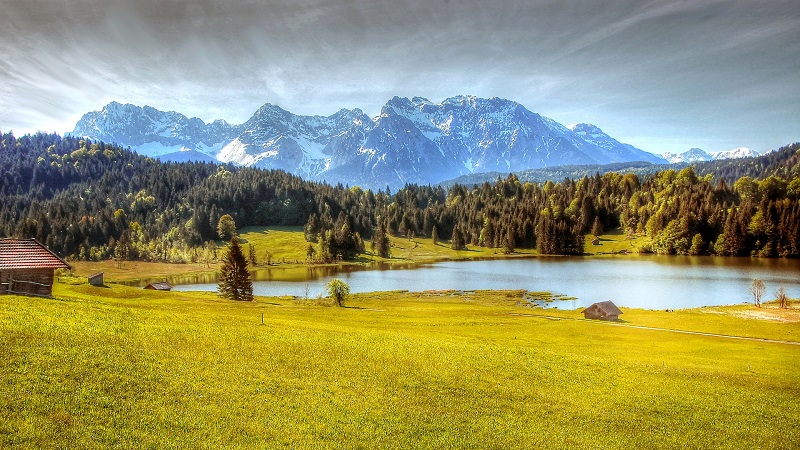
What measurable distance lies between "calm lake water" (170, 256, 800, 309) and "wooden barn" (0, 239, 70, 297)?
2643 inches

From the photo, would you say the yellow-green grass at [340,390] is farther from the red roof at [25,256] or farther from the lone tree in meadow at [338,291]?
the lone tree in meadow at [338,291]

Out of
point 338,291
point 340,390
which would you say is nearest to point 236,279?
point 338,291

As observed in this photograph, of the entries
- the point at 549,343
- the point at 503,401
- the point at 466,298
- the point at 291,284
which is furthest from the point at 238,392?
the point at 291,284

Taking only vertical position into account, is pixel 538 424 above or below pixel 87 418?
below

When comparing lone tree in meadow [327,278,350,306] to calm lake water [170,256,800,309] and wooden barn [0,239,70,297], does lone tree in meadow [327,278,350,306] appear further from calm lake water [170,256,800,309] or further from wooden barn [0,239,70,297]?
wooden barn [0,239,70,297]

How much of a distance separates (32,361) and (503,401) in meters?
24.4

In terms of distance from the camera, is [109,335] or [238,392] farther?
[109,335]

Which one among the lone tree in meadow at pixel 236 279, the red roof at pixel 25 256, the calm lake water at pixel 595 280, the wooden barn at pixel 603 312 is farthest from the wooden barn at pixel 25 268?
the wooden barn at pixel 603 312

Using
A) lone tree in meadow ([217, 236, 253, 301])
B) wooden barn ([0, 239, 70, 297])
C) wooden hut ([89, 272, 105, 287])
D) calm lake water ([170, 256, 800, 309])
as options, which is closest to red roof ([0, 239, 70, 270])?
wooden barn ([0, 239, 70, 297])

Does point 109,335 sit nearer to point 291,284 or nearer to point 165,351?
point 165,351

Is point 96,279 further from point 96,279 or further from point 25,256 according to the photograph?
point 25,256

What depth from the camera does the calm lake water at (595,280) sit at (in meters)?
108

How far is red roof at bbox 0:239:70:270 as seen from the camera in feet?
155

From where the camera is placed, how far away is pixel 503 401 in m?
26.5
